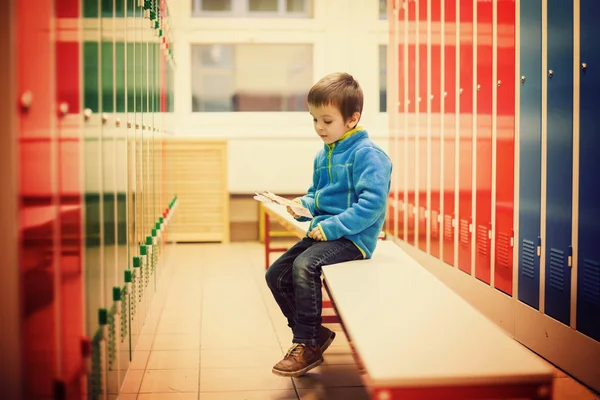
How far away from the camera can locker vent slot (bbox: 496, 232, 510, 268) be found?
308 cm

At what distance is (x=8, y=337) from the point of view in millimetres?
1261

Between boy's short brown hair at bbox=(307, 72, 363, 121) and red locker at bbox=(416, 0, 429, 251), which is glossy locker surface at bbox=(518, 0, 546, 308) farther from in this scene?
red locker at bbox=(416, 0, 429, 251)

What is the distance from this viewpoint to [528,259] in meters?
2.86

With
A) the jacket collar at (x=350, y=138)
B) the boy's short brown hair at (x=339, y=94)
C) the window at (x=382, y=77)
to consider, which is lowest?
the jacket collar at (x=350, y=138)

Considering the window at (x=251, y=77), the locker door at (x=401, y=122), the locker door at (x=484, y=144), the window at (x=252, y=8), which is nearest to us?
the locker door at (x=484, y=144)

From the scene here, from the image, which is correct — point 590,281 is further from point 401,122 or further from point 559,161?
point 401,122

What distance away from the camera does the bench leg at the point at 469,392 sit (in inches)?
53.7

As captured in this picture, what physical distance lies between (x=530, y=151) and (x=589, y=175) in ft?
1.57

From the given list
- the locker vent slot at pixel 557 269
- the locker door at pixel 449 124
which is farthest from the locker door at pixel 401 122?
the locker vent slot at pixel 557 269

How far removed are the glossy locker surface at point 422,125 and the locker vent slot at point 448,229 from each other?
1.27 feet

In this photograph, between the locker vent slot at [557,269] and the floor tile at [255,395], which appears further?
the locker vent slot at [557,269]

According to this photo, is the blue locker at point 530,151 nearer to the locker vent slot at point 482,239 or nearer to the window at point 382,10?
the locker vent slot at point 482,239

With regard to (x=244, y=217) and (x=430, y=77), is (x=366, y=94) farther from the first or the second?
(x=430, y=77)

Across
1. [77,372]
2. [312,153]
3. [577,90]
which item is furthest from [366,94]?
[77,372]
